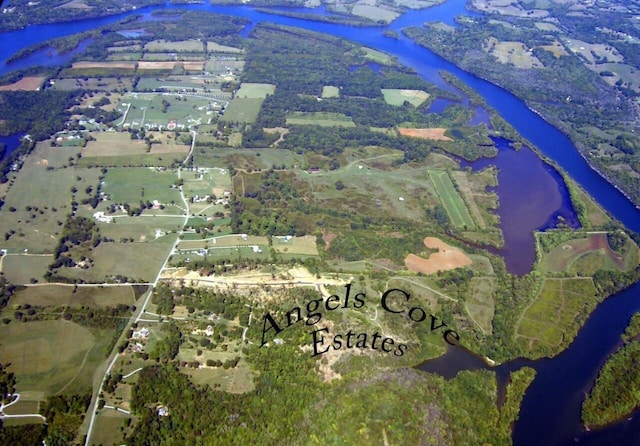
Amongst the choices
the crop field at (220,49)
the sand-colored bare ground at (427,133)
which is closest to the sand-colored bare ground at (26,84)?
the crop field at (220,49)

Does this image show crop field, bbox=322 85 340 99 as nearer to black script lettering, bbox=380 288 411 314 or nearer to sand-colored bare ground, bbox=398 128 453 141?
sand-colored bare ground, bbox=398 128 453 141

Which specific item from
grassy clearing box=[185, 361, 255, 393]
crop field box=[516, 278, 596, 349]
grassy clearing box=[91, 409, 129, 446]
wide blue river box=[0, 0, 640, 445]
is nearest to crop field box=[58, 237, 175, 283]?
grassy clearing box=[185, 361, 255, 393]

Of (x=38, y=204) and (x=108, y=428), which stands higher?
(x=38, y=204)

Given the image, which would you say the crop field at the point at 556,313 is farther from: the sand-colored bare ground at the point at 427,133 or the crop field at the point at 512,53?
the crop field at the point at 512,53

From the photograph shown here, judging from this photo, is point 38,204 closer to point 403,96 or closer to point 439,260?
point 439,260

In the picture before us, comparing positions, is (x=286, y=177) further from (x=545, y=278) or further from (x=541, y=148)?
(x=541, y=148)

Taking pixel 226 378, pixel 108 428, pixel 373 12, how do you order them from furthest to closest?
pixel 373 12 → pixel 226 378 → pixel 108 428

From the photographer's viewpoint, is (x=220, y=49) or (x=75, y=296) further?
(x=220, y=49)

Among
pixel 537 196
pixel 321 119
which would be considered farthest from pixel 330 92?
pixel 537 196
